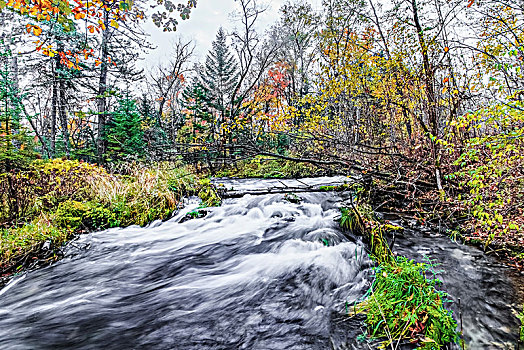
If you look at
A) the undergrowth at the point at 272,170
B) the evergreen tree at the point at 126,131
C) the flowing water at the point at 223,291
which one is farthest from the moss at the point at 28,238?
the evergreen tree at the point at 126,131

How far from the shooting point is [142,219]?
5.09 metres

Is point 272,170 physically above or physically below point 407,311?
above

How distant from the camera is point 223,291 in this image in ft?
10.5

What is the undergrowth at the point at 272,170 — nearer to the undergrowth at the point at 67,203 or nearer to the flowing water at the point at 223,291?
the undergrowth at the point at 67,203

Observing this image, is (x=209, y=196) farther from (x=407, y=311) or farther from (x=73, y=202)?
(x=407, y=311)

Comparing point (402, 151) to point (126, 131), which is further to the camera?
point (126, 131)

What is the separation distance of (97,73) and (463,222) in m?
15.4

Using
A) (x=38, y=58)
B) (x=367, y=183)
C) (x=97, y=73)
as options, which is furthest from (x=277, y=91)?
(x=367, y=183)

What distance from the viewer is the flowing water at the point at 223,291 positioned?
2.29 m

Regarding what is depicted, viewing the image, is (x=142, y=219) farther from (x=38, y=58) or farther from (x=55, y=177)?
(x=38, y=58)

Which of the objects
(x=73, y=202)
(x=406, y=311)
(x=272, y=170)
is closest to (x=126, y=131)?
(x=272, y=170)

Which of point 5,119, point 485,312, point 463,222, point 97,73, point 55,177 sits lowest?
point 485,312

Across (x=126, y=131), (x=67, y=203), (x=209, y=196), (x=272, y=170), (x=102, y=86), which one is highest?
(x=102, y=86)

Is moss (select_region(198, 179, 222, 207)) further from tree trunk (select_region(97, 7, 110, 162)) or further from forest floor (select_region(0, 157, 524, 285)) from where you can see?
tree trunk (select_region(97, 7, 110, 162))
